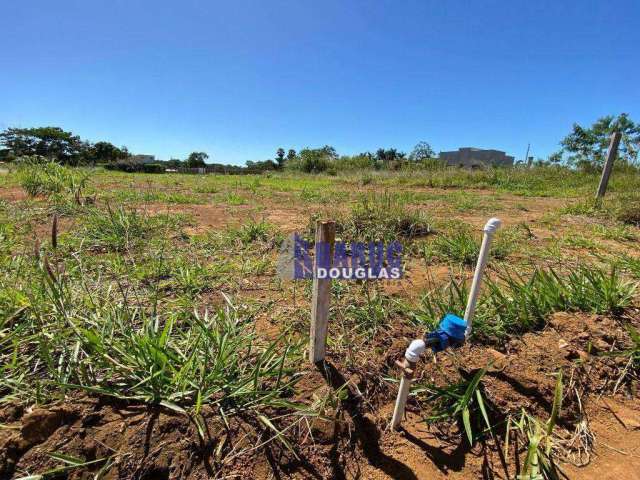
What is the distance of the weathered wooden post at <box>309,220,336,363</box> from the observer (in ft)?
3.59

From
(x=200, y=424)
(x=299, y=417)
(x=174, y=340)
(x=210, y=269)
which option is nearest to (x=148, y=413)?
(x=200, y=424)

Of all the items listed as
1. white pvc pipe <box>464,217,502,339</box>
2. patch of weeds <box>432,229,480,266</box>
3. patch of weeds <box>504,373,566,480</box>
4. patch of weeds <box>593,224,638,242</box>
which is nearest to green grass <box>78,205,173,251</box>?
white pvc pipe <box>464,217,502,339</box>

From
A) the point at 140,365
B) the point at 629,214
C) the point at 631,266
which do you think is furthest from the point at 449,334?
the point at 629,214

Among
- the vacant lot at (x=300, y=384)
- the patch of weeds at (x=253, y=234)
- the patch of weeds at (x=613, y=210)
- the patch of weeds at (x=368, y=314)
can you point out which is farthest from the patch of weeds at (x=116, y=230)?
the patch of weeds at (x=613, y=210)

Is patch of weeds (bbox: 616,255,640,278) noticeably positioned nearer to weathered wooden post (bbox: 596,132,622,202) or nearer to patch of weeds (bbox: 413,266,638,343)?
patch of weeds (bbox: 413,266,638,343)

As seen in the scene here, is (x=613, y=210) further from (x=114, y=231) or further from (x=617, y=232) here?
(x=114, y=231)

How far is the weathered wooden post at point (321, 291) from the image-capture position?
43.1 inches

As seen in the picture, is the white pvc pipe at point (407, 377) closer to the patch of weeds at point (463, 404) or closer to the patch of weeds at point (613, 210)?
the patch of weeds at point (463, 404)

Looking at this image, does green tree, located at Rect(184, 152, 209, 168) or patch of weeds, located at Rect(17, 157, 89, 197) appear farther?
green tree, located at Rect(184, 152, 209, 168)

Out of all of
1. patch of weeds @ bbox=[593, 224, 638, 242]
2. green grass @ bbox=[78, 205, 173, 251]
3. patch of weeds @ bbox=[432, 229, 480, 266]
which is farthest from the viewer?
patch of weeds @ bbox=[593, 224, 638, 242]

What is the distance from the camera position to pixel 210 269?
2.27 meters

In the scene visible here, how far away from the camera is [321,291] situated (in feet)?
3.88

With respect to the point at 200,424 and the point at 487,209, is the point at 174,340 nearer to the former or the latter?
the point at 200,424

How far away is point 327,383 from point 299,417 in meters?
0.19
